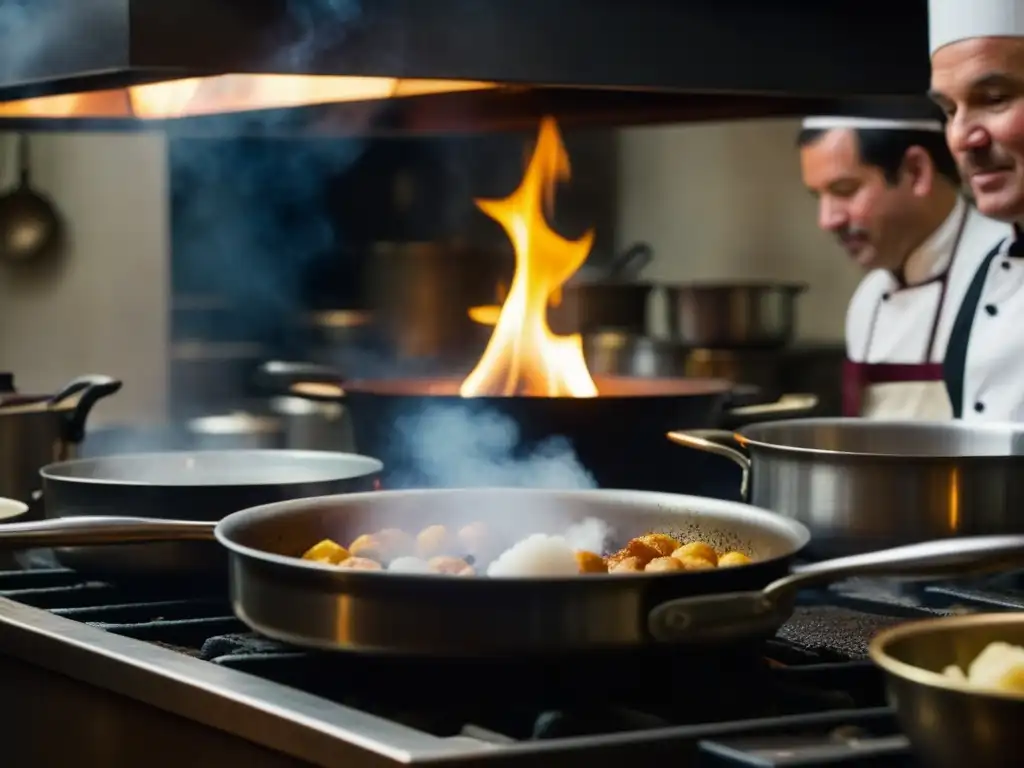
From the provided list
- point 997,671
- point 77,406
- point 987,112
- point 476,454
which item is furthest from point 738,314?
point 997,671

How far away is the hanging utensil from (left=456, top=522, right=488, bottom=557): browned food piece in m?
3.86

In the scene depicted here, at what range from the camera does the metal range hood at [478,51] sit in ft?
4.65

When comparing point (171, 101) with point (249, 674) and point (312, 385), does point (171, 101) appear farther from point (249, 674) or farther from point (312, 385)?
point (249, 674)

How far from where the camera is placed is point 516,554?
38.6 inches

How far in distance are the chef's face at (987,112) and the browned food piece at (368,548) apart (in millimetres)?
1021

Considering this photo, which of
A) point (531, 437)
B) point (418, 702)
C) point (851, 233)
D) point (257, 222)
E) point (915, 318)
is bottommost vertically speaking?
point (418, 702)

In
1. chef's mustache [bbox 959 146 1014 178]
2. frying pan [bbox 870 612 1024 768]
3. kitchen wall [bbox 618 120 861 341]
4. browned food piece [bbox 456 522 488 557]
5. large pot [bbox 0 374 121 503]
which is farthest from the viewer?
kitchen wall [bbox 618 120 861 341]

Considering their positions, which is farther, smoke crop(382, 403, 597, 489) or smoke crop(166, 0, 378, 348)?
smoke crop(166, 0, 378, 348)

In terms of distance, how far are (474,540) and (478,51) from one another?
0.54 meters

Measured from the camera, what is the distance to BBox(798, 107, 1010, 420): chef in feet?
11.8

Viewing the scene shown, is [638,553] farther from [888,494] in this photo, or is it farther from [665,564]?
[888,494]

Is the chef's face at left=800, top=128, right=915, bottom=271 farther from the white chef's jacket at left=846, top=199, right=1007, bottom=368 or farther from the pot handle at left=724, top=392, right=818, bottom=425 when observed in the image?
the pot handle at left=724, top=392, right=818, bottom=425

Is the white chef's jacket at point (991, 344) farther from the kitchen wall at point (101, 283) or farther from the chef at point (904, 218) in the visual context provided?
the kitchen wall at point (101, 283)

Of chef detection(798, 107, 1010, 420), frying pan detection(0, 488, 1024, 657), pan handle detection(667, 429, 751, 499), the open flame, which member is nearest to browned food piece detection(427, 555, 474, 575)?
frying pan detection(0, 488, 1024, 657)
